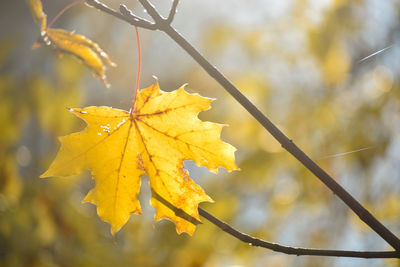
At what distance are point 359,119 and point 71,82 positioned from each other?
187 centimetres

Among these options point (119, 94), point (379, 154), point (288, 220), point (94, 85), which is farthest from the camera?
point (94, 85)

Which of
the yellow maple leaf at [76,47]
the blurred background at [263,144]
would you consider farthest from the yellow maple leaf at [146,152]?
the blurred background at [263,144]

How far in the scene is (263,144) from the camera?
8.26 feet

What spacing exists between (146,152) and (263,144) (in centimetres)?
181

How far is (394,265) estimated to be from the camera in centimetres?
138

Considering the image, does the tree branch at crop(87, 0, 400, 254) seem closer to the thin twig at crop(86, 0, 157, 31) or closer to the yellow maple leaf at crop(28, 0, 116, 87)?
the thin twig at crop(86, 0, 157, 31)

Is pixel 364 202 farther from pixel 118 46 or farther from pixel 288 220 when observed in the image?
pixel 118 46

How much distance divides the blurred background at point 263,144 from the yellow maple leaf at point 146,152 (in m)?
1.25

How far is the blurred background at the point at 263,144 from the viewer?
2213 millimetres

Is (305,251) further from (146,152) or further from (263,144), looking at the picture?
(263,144)

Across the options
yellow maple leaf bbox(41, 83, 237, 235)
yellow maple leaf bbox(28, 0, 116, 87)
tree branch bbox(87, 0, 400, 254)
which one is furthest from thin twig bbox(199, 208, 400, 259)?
yellow maple leaf bbox(28, 0, 116, 87)

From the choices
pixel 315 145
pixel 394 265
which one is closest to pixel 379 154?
pixel 315 145

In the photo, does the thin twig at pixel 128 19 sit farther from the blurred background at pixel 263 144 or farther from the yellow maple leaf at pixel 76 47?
the blurred background at pixel 263 144

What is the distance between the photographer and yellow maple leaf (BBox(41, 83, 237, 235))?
2.38 feet
